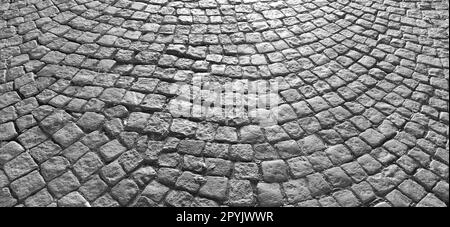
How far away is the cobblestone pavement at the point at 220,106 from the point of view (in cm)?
294

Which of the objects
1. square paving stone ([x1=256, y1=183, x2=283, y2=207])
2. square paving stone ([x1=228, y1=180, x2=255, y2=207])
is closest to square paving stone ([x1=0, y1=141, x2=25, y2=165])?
square paving stone ([x1=228, y1=180, x2=255, y2=207])

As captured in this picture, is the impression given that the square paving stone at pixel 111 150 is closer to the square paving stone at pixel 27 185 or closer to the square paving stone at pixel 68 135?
the square paving stone at pixel 68 135

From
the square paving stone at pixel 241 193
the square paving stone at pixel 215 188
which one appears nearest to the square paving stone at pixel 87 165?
the square paving stone at pixel 215 188

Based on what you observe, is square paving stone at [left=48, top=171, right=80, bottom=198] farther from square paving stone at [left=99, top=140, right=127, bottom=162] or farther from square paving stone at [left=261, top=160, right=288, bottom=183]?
square paving stone at [left=261, top=160, right=288, bottom=183]

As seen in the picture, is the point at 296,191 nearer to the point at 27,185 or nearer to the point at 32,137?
the point at 27,185

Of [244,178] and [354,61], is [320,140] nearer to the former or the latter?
[244,178]

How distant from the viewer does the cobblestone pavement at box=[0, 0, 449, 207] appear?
2.94 meters

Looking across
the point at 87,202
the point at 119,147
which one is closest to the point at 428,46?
the point at 119,147

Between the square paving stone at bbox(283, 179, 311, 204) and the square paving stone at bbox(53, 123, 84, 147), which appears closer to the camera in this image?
the square paving stone at bbox(283, 179, 311, 204)

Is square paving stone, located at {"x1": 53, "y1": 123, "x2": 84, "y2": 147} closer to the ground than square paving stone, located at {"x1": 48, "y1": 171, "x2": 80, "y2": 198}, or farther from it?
farther from it

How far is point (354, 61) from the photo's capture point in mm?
4188

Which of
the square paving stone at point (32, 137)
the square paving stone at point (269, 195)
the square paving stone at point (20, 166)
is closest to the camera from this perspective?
the square paving stone at point (269, 195)

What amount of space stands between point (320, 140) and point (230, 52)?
5.54 ft

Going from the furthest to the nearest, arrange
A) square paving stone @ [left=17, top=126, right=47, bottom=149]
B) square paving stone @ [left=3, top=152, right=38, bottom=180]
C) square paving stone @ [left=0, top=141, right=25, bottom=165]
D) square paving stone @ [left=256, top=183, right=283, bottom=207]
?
square paving stone @ [left=17, top=126, right=47, bottom=149] → square paving stone @ [left=0, top=141, right=25, bottom=165] → square paving stone @ [left=3, top=152, right=38, bottom=180] → square paving stone @ [left=256, top=183, right=283, bottom=207]
